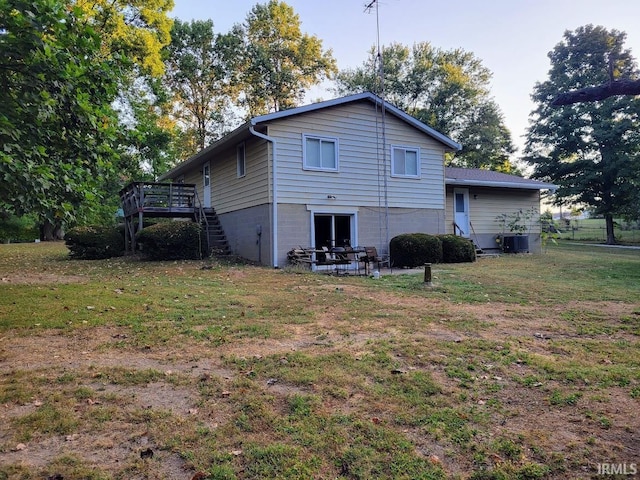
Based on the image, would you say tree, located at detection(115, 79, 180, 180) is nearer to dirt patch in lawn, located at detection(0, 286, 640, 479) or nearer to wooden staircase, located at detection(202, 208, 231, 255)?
wooden staircase, located at detection(202, 208, 231, 255)

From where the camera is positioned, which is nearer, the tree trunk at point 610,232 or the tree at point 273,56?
the tree trunk at point 610,232

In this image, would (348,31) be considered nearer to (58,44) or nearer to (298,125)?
(298,125)

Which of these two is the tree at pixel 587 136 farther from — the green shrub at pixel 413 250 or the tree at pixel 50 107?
the tree at pixel 50 107

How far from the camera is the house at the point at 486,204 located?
61.9 ft

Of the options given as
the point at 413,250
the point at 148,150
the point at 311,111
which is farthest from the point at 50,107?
the point at 148,150

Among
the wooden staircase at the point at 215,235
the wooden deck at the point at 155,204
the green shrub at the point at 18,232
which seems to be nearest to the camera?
the wooden deck at the point at 155,204

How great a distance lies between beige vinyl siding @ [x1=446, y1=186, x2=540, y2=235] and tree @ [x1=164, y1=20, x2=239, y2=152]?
22.8 meters

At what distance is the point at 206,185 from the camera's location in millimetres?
18969

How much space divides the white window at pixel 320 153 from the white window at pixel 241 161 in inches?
99.2

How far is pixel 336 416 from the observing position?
3.05 meters

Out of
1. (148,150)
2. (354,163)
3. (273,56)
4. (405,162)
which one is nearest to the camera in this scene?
(354,163)

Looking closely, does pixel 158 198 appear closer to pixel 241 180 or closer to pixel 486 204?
pixel 241 180

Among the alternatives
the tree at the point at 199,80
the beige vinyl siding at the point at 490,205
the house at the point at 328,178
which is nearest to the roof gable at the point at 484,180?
the beige vinyl siding at the point at 490,205

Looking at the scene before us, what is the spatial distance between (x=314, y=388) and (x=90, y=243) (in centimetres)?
1403
